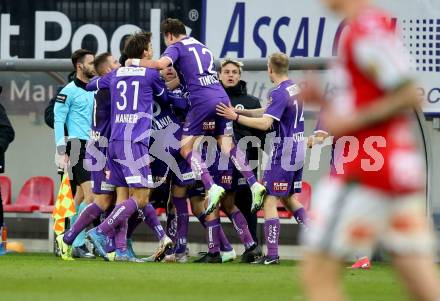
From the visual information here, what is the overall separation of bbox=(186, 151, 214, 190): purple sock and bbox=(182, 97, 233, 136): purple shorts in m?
0.24

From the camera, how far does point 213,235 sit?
1305 cm

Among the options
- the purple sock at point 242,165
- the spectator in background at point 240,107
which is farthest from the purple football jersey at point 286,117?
the spectator in background at point 240,107

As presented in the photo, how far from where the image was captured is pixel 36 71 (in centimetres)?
1523

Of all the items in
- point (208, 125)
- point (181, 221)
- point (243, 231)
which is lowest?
point (243, 231)

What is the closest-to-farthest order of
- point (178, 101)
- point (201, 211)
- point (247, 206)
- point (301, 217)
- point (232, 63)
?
point (301, 217) → point (178, 101) → point (201, 211) → point (232, 63) → point (247, 206)

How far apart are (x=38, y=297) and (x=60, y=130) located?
573cm

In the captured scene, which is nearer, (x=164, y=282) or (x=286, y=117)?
(x=164, y=282)

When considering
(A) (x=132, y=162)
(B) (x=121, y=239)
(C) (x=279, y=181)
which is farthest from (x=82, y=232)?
(C) (x=279, y=181)

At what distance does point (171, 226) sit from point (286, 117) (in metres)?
1.95

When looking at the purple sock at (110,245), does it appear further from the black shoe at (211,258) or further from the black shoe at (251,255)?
the black shoe at (251,255)

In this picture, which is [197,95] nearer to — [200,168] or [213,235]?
[200,168]

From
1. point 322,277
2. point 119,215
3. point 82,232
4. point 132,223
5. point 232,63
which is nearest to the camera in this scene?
point 322,277

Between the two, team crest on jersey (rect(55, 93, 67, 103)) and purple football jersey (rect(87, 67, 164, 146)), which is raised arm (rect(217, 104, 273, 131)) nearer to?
purple football jersey (rect(87, 67, 164, 146))

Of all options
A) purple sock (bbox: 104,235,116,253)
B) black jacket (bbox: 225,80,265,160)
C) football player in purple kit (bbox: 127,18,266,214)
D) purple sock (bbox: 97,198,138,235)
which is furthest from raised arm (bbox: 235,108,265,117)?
purple sock (bbox: 104,235,116,253)
